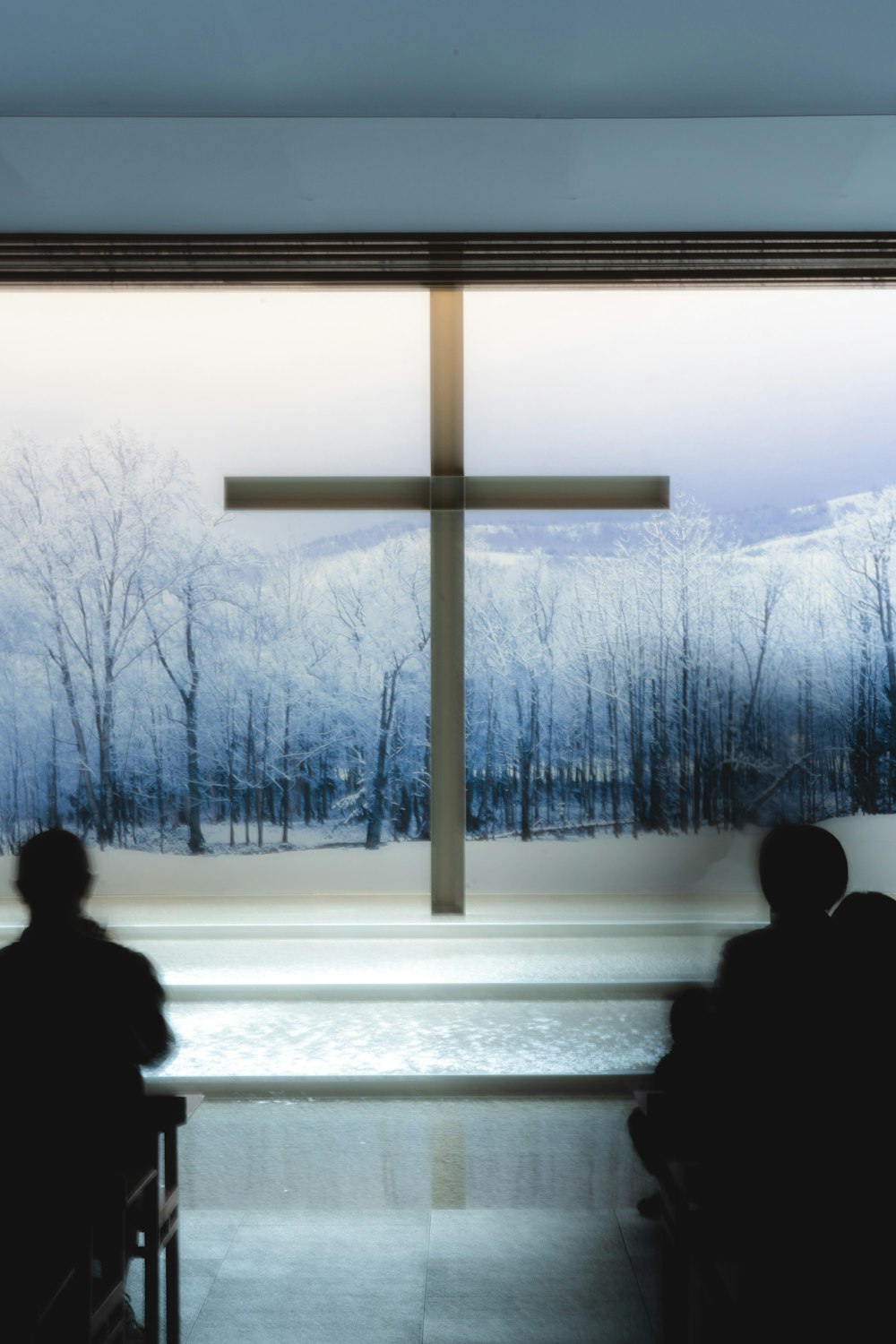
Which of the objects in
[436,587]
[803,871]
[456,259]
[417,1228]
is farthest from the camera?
[436,587]

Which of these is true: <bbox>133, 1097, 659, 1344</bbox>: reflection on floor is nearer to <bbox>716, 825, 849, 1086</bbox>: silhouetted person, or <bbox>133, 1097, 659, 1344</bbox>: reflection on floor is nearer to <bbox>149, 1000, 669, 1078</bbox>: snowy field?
<bbox>149, 1000, 669, 1078</bbox>: snowy field

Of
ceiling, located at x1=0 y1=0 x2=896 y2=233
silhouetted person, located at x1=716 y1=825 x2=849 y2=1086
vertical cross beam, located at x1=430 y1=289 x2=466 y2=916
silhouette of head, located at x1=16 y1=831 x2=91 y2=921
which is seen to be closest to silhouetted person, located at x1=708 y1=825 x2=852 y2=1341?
silhouetted person, located at x1=716 y1=825 x2=849 y2=1086

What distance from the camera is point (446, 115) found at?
96.5 inches

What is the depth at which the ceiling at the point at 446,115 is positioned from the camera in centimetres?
211

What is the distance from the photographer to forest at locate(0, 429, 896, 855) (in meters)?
3.68

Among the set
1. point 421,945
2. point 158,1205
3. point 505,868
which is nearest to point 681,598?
point 505,868

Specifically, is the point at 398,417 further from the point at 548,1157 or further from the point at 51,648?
the point at 548,1157

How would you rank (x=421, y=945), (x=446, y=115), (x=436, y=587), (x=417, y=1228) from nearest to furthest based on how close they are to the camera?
(x=417, y=1228), (x=446, y=115), (x=436, y=587), (x=421, y=945)

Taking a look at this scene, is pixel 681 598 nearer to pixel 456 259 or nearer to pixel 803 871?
pixel 456 259

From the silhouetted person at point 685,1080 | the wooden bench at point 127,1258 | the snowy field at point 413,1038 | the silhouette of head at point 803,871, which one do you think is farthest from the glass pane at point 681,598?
the wooden bench at point 127,1258

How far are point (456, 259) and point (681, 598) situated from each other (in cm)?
155

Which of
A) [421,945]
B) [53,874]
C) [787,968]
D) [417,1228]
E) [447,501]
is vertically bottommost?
[417,1228]

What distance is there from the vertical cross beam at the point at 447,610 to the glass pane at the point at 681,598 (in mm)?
59

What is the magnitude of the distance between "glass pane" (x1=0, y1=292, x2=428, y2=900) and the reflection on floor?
105 centimetres
